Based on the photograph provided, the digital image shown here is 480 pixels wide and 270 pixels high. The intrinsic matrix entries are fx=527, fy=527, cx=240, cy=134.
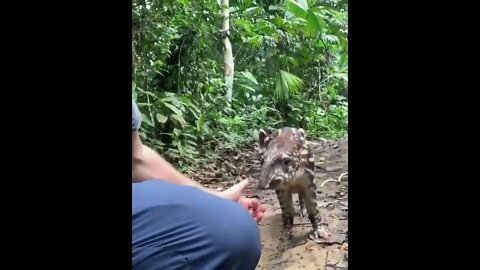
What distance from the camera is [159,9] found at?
2.76ft

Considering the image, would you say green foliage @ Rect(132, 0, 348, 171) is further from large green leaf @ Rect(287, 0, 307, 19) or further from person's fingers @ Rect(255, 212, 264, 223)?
person's fingers @ Rect(255, 212, 264, 223)

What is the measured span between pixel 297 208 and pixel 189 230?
0.19m

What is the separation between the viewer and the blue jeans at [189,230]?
0.73 m

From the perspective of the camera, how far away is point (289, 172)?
87 centimetres

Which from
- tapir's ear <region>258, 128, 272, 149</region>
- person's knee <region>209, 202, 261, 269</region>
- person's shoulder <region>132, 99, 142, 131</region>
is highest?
person's shoulder <region>132, 99, 142, 131</region>

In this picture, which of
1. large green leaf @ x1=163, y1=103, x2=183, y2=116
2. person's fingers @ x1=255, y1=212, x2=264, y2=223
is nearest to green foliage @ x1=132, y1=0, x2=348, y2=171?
large green leaf @ x1=163, y1=103, x2=183, y2=116

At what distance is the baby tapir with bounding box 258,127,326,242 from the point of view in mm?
843

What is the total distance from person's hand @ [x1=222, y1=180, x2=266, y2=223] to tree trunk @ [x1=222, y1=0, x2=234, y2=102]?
0.15 metres

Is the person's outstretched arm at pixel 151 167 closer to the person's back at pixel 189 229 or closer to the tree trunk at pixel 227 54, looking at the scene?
the person's back at pixel 189 229

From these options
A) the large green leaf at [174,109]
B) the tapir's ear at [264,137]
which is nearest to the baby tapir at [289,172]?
the tapir's ear at [264,137]
